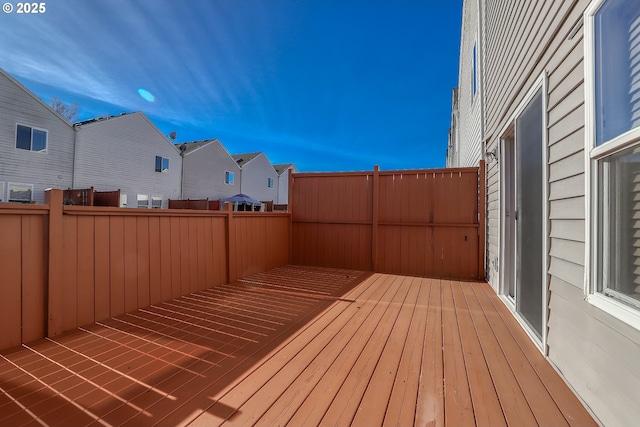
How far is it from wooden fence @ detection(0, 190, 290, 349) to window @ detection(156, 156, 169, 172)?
13065 millimetres

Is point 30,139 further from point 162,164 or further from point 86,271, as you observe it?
point 86,271

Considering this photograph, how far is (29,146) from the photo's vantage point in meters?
10.3

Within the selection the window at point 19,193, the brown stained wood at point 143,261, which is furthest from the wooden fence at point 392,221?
the window at point 19,193

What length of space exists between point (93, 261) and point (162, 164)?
14.3m

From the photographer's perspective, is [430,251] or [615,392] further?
[430,251]

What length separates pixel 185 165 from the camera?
1636 centimetres

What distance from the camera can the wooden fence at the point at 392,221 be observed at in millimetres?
4785

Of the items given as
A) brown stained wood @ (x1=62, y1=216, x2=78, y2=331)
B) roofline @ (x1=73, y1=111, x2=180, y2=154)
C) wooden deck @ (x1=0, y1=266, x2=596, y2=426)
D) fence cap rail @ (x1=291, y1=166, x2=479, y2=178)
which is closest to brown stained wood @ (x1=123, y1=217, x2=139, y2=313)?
wooden deck @ (x1=0, y1=266, x2=596, y2=426)

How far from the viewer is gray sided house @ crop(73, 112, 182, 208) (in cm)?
1190

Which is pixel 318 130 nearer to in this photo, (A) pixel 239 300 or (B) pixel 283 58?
(B) pixel 283 58

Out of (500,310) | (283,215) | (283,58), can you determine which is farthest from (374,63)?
(500,310)

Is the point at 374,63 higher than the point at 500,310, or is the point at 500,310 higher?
the point at 374,63

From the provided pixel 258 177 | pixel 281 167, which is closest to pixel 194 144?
pixel 258 177

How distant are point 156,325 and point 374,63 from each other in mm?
10596
